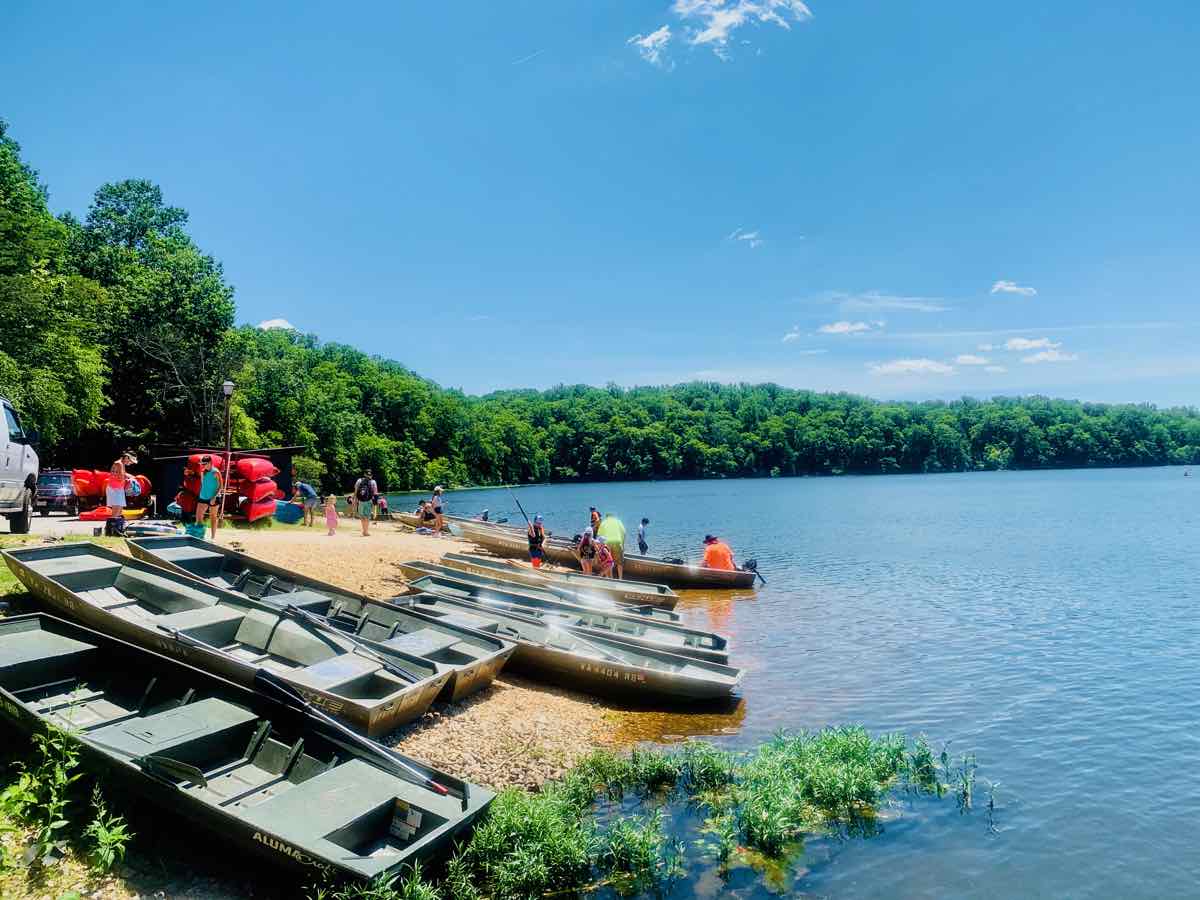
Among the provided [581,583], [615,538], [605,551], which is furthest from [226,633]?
[605,551]

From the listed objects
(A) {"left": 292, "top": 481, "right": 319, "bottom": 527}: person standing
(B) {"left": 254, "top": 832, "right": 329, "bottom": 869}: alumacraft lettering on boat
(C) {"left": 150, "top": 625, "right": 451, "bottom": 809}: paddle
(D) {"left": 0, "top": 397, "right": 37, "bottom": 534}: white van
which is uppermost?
(D) {"left": 0, "top": 397, "right": 37, "bottom": 534}: white van

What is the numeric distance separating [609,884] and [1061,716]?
9.53 metres

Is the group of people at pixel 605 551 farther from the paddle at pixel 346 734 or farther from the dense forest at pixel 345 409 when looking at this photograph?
the dense forest at pixel 345 409

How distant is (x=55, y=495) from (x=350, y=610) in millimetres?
19653

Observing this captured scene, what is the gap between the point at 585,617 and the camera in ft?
52.1

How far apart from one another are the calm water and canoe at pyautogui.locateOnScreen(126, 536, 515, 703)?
2.84 m

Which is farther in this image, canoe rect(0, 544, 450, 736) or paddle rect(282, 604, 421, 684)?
paddle rect(282, 604, 421, 684)

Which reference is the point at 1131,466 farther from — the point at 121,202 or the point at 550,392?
the point at 121,202

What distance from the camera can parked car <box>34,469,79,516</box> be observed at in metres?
25.3

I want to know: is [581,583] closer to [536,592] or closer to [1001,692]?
[536,592]

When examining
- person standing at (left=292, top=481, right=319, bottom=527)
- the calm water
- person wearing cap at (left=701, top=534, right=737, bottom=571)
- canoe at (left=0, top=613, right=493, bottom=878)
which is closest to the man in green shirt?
the calm water

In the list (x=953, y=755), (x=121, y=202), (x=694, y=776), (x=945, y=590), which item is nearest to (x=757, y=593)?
(x=945, y=590)

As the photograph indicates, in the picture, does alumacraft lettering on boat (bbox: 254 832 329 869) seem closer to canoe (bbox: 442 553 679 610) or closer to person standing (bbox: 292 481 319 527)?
canoe (bbox: 442 553 679 610)

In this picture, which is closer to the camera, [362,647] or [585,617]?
[362,647]
